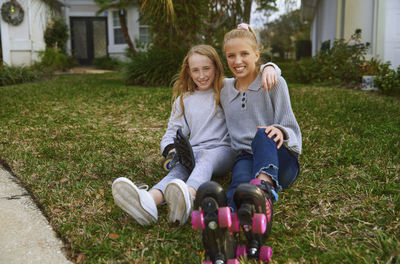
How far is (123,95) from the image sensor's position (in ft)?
19.1

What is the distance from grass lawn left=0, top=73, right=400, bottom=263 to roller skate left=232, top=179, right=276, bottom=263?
0.08 meters

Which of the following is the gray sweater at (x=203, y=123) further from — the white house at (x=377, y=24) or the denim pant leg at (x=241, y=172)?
the white house at (x=377, y=24)

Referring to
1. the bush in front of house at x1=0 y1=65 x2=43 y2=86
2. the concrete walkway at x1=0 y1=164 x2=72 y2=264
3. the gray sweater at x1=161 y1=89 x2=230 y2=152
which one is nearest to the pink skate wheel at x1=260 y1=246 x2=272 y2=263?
the concrete walkway at x1=0 y1=164 x2=72 y2=264

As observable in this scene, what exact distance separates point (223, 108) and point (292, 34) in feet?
98.8

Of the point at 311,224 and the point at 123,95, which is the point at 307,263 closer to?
the point at 311,224

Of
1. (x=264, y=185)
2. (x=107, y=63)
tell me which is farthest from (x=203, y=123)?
(x=107, y=63)

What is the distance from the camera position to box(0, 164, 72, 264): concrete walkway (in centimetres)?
150

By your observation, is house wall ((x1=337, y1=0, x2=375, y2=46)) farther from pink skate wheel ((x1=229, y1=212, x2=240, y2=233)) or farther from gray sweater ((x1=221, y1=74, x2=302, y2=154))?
pink skate wheel ((x1=229, y1=212, x2=240, y2=233))

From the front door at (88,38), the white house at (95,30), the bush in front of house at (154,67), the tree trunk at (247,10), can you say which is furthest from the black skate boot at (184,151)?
the front door at (88,38)

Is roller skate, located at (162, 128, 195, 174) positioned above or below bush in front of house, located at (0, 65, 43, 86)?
below

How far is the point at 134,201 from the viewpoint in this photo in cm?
168

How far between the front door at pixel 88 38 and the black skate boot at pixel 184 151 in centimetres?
1678

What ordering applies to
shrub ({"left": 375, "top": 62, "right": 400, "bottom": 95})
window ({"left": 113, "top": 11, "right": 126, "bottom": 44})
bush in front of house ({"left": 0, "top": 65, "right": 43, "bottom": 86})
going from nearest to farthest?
shrub ({"left": 375, "top": 62, "right": 400, "bottom": 95}) < bush in front of house ({"left": 0, "top": 65, "right": 43, "bottom": 86}) < window ({"left": 113, "top": 11, "right": 126, "bottom": 44})

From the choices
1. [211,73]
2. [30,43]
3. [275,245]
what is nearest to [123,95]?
[211,73]
